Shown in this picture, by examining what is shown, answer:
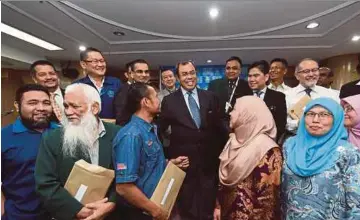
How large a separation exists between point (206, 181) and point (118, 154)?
1.10 m

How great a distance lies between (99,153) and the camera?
147cm

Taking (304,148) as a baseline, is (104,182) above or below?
below

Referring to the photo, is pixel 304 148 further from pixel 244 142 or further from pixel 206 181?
pixel 206 181

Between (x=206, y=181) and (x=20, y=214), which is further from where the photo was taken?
(x=206, y=181)

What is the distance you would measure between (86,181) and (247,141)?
0.79 m

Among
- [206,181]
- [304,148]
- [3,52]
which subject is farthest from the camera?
[3,52]

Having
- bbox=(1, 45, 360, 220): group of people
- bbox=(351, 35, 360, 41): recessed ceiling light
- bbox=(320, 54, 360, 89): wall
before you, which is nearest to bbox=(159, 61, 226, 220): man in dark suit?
bbox=(1, 45, 360, 220): group of people

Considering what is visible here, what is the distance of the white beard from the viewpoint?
1.39 metres

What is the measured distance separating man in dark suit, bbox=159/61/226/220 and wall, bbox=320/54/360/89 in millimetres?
6934

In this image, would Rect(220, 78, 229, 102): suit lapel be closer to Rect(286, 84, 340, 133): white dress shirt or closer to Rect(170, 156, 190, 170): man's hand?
Rect(286, 84, 340, 133): white dress shirt

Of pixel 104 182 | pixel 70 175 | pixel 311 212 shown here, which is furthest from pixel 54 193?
pixel 311 212

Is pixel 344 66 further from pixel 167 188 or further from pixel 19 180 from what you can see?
pixel 19 180

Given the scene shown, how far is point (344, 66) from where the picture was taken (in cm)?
802

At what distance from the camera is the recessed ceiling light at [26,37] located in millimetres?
5219
